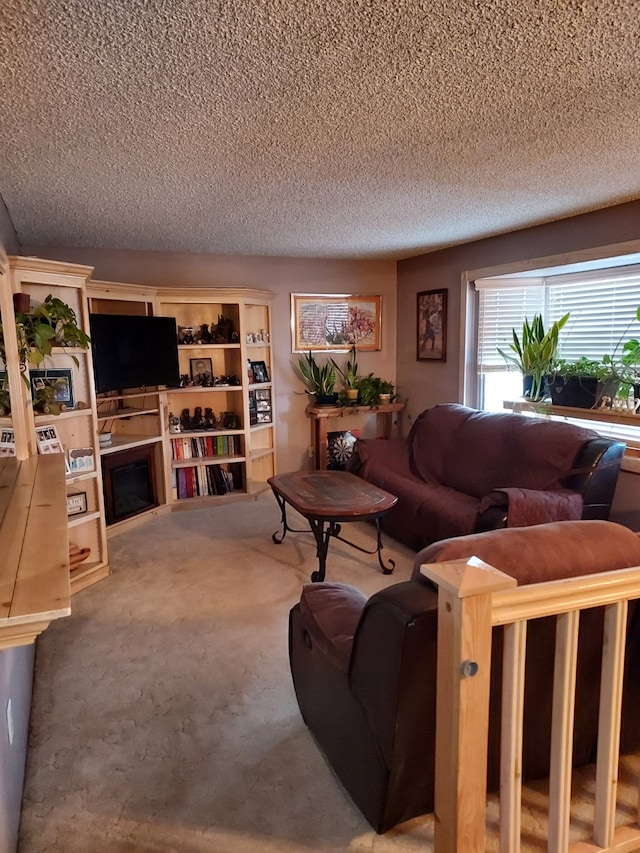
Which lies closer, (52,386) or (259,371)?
(52,386)

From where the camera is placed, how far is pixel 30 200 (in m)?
3.07

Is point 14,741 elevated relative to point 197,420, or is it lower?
lower

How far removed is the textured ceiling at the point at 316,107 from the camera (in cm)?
136

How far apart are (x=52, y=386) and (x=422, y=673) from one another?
280 cm

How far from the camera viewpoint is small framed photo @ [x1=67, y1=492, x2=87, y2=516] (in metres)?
3.44

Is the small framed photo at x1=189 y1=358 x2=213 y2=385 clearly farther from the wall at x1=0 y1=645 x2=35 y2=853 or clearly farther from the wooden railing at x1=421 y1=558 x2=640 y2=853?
the wooden railing at x1=421 y1=558 x2=640 y2=853

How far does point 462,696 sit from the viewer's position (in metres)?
1.23

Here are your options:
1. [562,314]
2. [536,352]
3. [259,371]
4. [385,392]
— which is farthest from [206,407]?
[562,314]

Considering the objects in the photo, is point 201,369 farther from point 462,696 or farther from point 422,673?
point 462,696

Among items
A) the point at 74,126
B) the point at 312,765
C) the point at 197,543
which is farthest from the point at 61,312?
the point at 312,765

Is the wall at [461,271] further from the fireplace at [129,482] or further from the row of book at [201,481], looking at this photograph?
the fireplace at [129,482]

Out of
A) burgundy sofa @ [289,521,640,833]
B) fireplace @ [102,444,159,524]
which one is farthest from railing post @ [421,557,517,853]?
fireplace @ [102,444,159,524]

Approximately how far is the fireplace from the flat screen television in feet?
1.96

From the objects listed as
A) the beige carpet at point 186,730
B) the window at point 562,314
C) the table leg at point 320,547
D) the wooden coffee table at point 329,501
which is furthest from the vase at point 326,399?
the table leg at point 320,547
